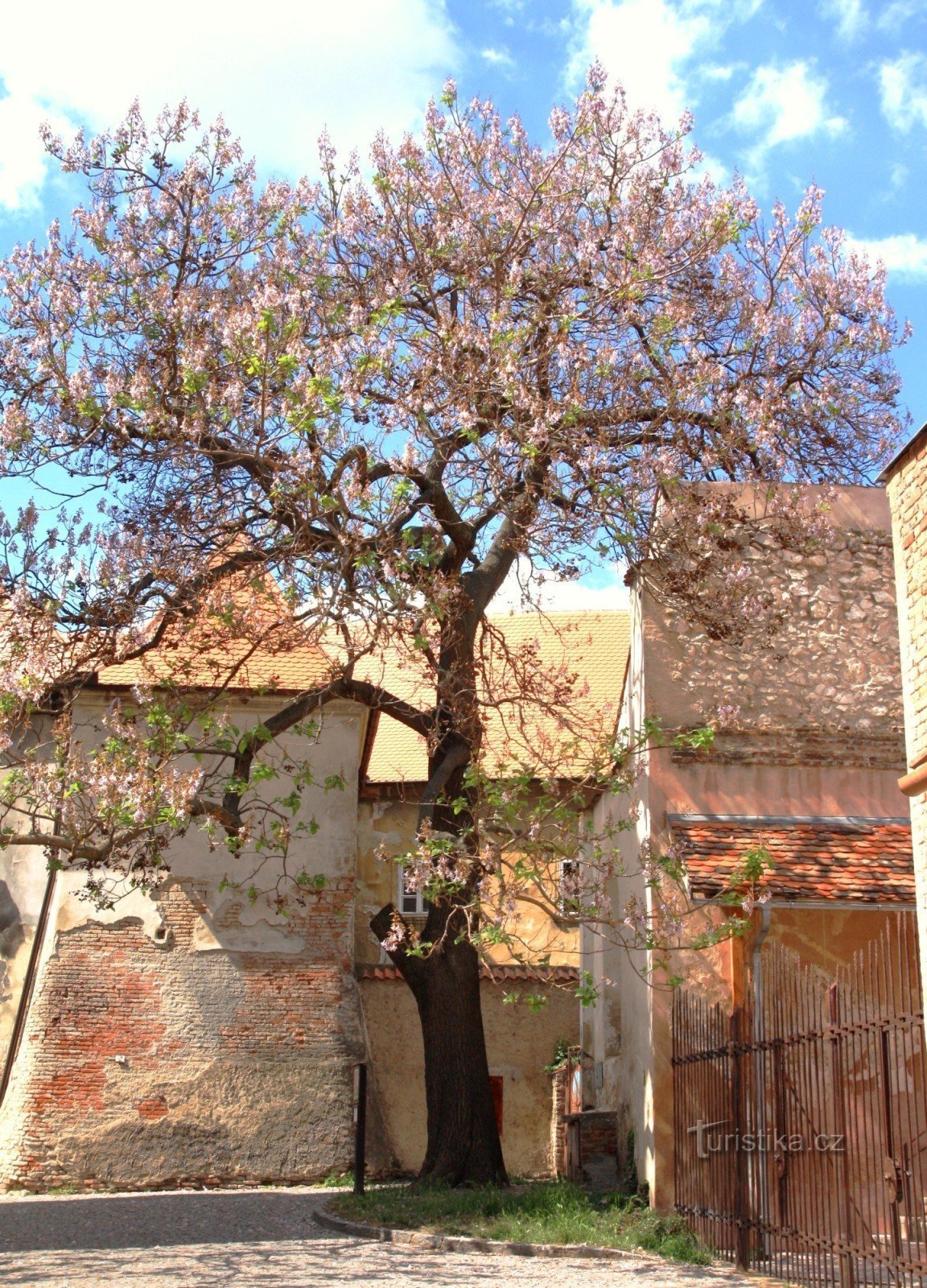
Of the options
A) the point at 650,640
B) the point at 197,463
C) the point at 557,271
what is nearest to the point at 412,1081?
the point at 650,640

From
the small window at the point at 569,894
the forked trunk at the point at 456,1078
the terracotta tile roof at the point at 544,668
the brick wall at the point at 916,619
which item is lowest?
the forked trunk at the point at 456,1078

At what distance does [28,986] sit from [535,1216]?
347 inches

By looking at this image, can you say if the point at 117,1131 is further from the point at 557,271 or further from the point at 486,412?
the point at 557,271

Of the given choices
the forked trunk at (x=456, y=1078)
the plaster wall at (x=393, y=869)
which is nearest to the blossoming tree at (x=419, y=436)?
the forked trunk at (x=456, y=1078)

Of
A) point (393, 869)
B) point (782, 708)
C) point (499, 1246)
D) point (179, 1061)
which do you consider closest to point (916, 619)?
point (782, 708)

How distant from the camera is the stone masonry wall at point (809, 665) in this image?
13602 mm

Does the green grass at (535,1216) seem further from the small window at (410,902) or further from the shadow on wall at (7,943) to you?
the small window at (410,902)

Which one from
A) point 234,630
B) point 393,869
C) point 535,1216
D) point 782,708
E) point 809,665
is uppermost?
point 809,665

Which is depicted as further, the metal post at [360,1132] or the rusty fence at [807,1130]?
the metal post at [360,1132]

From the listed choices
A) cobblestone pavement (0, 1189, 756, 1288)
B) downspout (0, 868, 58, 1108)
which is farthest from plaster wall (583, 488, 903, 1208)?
downspout (0, 868, 58, 1108)

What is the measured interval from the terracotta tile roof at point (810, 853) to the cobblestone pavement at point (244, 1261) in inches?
135

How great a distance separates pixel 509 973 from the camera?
1972 centimetres

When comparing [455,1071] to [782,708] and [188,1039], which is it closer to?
[782,708]

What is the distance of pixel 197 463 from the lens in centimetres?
1325
